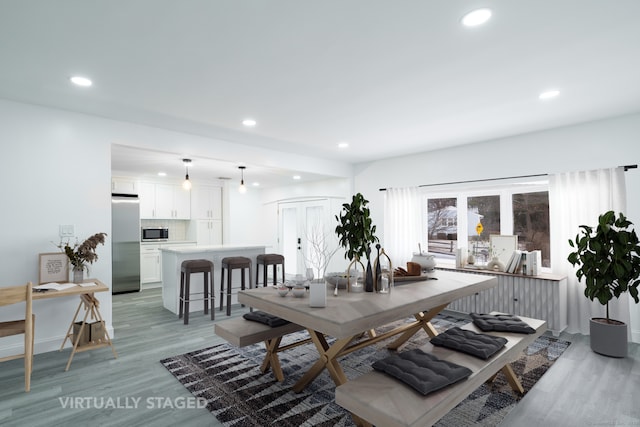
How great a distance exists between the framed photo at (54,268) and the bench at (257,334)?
73.7 inches

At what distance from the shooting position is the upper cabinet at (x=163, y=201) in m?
7.05

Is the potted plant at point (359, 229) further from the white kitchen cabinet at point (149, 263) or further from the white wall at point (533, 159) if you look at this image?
the white kitchen cabinet at point (149, 263)

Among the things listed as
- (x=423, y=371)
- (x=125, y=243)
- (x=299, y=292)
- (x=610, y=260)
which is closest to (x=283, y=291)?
(x=299, y=292)

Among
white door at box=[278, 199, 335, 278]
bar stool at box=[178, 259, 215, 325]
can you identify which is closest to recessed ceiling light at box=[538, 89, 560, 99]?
bar stool at box=[178, 259, 215, 325]

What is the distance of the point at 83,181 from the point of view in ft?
12.0

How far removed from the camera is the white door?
743 centimetres

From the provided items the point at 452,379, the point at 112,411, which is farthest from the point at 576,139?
the point at 112,411

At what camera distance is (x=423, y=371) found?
1.90 m

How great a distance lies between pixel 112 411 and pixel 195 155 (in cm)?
302

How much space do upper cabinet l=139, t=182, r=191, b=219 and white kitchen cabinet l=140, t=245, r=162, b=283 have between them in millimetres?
679

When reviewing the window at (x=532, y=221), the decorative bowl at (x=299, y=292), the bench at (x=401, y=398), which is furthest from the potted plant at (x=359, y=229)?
the window at (x=532, y=221)

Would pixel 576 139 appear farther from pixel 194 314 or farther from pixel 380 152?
pixel 194 314

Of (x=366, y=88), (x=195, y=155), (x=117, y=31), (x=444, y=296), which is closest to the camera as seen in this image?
(x=117, y=31)

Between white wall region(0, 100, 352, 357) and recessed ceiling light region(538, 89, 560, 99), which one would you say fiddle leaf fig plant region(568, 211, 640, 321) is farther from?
white wall region(0, 100, 352, 357)
